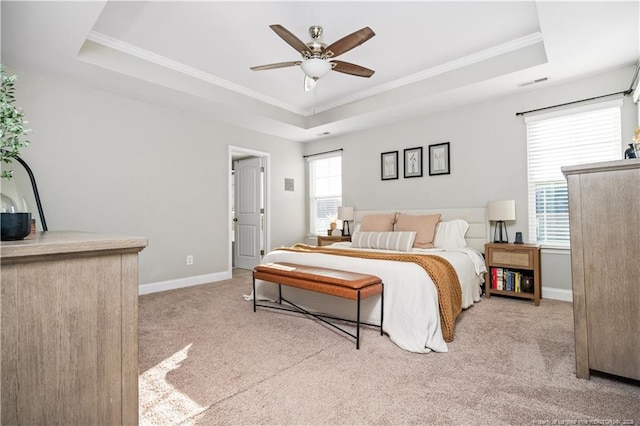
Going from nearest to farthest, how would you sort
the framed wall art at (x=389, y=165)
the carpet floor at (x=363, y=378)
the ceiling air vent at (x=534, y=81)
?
the carpet floor at (x=363, y=378) < the ceiling air vent at (x=534, y=81) < the framed wall art at (x=389, y=165)

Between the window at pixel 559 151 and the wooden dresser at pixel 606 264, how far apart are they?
2.14 metres

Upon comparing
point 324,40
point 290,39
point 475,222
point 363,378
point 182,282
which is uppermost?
point 324,40

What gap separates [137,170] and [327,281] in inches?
120

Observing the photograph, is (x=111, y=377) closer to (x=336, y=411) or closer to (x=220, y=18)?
(x=336, y=411)

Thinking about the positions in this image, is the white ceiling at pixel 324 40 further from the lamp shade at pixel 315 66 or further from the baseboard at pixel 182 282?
the baseboard at pixel 182 282

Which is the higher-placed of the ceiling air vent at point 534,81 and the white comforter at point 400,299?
the ceiling air vent at point 534,81

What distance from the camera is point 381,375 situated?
196cm

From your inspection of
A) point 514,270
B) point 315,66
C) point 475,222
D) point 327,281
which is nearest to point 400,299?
point 327,281

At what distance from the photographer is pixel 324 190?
618cm

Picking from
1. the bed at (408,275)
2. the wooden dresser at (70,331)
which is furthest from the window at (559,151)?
the wooden dresser at (70,331)

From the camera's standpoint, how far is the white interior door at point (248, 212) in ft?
19.1

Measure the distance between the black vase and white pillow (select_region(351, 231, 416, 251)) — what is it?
3.42 meters

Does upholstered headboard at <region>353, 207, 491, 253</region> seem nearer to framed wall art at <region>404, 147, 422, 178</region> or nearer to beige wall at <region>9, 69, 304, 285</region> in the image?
framed wall art at <region>404, 147, 422, 178</region>

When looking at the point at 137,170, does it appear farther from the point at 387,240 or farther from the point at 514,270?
the point at 514,270
